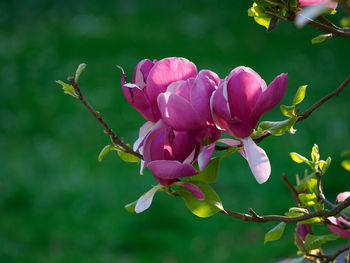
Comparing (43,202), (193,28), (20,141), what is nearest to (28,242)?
(43,202)

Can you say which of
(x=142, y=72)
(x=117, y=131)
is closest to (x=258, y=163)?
(x=142, y=72)

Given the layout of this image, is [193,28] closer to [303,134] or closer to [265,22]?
[303,134]

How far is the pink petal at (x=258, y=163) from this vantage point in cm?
49

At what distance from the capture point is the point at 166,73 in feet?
1.73

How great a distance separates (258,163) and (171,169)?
0.27ft

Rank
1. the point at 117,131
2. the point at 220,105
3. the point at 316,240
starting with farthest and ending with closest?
the point at 117,131, the point at 316,240, the point at 220,105

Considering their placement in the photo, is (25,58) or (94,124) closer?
(94,124)

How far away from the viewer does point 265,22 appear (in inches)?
23.9

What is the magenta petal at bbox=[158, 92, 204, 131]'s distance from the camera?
0.49 meters

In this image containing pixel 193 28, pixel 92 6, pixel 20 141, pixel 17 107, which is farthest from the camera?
pixel 92 6

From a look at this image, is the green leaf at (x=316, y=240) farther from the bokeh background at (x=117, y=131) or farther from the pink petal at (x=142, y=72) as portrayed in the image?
the bokeh background at (x=117, y=131)

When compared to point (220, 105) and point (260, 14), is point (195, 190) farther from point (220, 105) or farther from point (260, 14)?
point (260, 14)

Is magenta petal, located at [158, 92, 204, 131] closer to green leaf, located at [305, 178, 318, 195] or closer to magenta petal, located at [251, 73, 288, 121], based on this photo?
magenta petal, located at [251, 73, 288, 121]

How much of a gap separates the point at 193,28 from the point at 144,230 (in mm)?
2909
